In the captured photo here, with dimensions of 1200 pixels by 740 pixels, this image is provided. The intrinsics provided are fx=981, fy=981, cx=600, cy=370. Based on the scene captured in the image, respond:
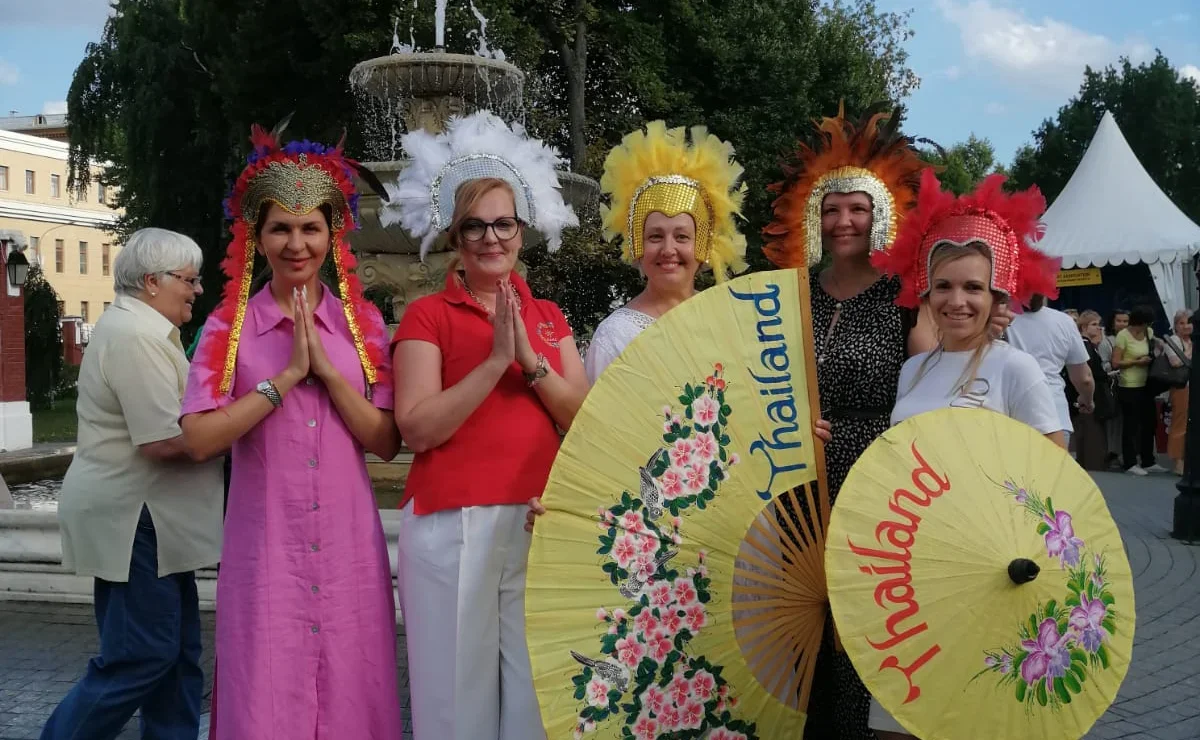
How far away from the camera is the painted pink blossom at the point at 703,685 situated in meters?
2.59

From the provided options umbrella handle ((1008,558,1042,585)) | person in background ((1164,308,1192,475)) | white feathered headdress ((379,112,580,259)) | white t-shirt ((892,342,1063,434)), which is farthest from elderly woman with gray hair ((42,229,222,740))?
person in background ((1164,308,1192,475))

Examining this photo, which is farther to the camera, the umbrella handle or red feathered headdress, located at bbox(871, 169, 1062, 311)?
red feathered headdress, located at bbox(871, 169, 1062, 311)

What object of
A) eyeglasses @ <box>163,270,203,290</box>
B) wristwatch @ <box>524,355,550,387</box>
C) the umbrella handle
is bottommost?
the umbrella handle

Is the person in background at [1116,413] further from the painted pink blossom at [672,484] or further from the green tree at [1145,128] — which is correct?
the green tree at [1145,128]

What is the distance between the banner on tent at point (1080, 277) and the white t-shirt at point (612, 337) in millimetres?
15977

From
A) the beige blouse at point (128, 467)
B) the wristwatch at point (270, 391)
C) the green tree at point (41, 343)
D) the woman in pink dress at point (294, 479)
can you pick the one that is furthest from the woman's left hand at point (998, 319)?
the green tree at point (41, 343)

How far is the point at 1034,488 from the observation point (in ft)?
7.40

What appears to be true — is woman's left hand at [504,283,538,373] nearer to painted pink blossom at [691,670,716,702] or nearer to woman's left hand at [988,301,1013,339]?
painted pink blossom at [691,670,716,702]

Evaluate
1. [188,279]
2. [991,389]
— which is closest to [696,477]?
[991,389]

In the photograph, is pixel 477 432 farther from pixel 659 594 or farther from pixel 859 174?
pixel 859 174

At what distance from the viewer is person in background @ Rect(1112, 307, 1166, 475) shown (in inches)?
457

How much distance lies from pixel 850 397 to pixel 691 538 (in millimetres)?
687

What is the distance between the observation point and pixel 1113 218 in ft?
55.4

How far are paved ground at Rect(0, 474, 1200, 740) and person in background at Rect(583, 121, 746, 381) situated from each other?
7.37ft
